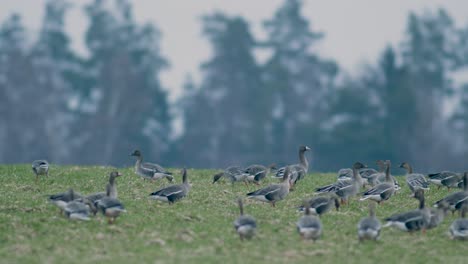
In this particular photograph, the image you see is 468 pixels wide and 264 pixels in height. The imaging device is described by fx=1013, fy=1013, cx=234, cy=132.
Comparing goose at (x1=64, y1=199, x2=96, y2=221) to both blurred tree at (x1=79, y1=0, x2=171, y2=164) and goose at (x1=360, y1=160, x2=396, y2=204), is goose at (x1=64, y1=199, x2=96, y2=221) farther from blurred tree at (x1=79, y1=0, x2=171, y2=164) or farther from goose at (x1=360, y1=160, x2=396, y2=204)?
blurred tree at (x1=79, y1=0, x2=171, y2=164)

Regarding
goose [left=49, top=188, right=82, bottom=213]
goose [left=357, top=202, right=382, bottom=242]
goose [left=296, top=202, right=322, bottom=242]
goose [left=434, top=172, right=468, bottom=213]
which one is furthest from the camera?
goose [left=434, top=172, right=468, bottom=213]

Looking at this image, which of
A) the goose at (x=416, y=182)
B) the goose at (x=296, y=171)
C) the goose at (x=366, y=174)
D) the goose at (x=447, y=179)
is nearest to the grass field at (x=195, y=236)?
the goose at (x=416, y=182)

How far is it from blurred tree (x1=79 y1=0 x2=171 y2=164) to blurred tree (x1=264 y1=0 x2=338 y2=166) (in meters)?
11.5

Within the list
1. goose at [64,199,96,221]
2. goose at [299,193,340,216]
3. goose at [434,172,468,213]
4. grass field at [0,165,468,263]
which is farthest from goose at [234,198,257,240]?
goose at [434,172,468,213]

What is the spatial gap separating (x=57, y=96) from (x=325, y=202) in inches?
3059

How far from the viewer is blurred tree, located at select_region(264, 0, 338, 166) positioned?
102 m

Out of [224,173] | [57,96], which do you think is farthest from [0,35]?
[224,173]

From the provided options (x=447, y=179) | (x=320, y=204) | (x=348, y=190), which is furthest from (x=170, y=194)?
(x=447, y=179)

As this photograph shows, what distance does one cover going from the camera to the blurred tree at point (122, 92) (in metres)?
98.1

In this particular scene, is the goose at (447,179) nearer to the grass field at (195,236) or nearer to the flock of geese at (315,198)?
the flock of geese at (315,198)

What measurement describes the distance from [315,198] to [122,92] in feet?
251

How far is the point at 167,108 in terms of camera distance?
105m

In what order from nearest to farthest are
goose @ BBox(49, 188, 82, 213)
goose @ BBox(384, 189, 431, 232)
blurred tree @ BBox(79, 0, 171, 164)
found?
goose @ BBox(384, 189, 431, 232) < goose @ BBox(49, 188, 82, 213) < blurred tree @ BBox(79, 0, 171, 164)

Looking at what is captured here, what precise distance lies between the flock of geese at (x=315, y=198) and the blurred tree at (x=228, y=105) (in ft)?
209
